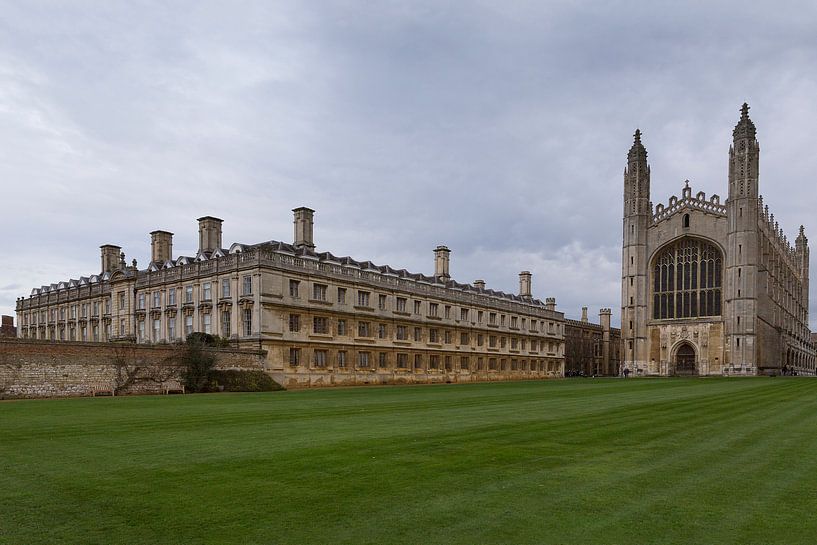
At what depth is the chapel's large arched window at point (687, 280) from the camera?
78.0 m

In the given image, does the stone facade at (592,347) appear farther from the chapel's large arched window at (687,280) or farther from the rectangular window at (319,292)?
the rectangular window at (319,292)

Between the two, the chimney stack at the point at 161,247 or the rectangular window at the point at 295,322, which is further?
the chimney stack at the point at 161,247

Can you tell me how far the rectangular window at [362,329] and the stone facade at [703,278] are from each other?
146ft

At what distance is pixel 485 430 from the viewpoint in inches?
554

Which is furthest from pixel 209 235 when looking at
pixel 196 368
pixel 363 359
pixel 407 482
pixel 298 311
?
pixel 407 482

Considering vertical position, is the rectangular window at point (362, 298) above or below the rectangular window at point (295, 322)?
above

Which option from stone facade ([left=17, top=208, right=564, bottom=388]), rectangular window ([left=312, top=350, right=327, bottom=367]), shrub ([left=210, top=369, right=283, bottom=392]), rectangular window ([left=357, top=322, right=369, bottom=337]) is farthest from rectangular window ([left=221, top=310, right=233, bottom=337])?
rectangular window ([left=357, top=322, right=369, bottom=337])

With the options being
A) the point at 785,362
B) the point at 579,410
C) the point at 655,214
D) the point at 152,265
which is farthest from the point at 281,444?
the point at 785,362

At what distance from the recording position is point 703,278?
7888 cm

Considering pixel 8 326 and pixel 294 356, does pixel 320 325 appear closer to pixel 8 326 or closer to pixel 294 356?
pixel 294 356

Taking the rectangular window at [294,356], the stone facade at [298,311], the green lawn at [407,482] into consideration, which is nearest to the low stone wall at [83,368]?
the stone facade at [298,311]

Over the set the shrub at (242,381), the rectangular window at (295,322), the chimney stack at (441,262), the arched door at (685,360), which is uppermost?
the chimney stack at (441,262)

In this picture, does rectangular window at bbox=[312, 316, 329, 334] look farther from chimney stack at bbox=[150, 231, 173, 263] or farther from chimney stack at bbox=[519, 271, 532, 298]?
Answer: chimney stack at bbox=[519, 271, 532, 298]

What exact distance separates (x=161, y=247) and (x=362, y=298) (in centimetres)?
1863
